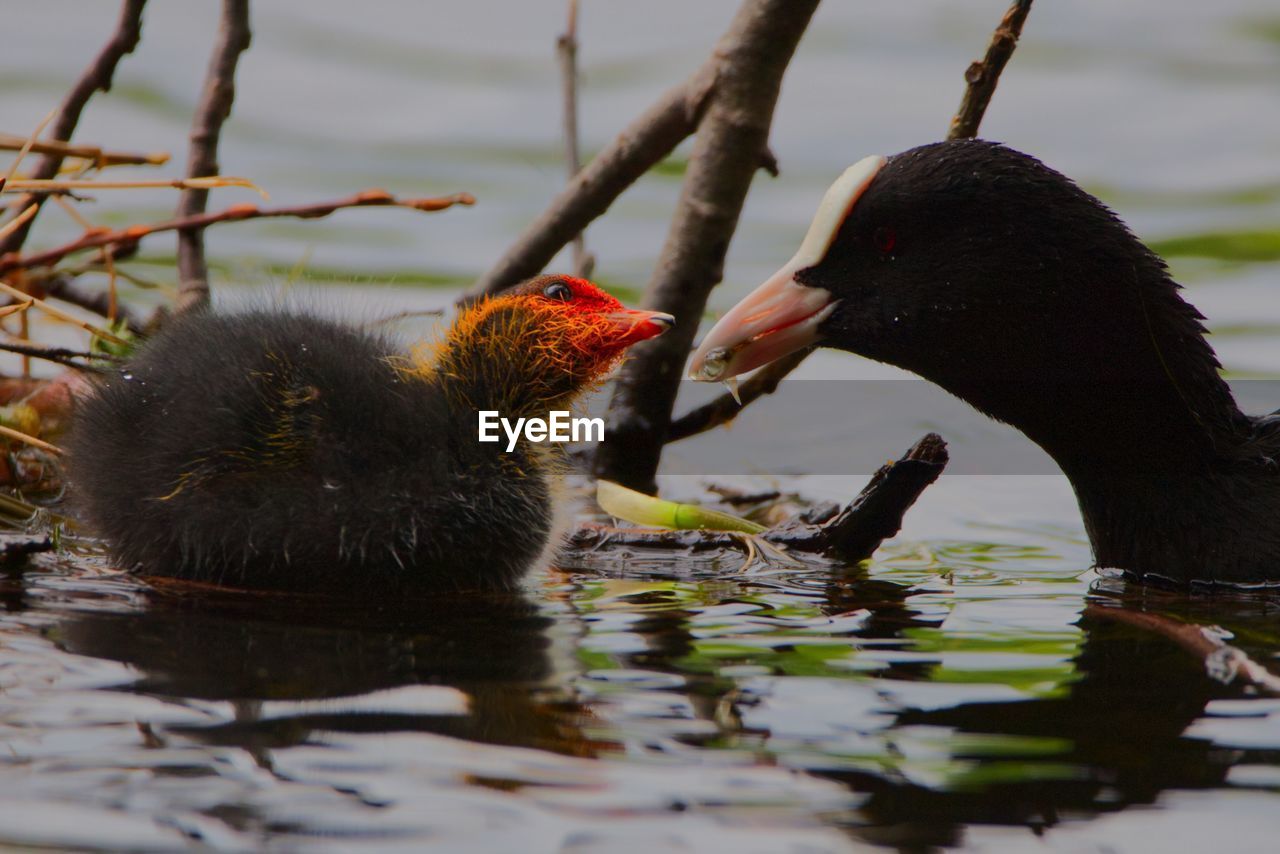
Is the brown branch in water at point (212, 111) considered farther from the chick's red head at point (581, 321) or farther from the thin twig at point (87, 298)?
the chick's red head at point (581, 321)

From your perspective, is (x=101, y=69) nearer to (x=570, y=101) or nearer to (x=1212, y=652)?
(x=570, y=101)

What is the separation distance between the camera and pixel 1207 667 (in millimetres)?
2898

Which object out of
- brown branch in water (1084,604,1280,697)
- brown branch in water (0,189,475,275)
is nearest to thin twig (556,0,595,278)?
brown branch in water (0,189,475,275)

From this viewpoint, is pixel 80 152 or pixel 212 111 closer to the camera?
pixel 80 152

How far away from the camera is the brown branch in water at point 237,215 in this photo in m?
4.18

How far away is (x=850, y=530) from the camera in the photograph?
3.81 m

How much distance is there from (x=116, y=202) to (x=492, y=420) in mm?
5367

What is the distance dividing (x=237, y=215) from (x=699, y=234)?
1.32 metres

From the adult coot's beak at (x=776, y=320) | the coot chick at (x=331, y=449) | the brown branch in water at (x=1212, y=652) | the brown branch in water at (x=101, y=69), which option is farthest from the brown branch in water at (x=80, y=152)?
the brown branch in water at (x=1212, y=652)

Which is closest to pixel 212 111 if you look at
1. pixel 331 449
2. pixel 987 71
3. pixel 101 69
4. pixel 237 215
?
pixel 101 69

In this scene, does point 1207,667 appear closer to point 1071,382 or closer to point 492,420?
point 1071,382

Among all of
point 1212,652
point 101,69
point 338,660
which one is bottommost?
point 338,660

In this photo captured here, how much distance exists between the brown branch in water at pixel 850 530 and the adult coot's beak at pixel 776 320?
1.19 ft

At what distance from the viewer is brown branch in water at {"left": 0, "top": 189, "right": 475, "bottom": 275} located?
4.18 m
